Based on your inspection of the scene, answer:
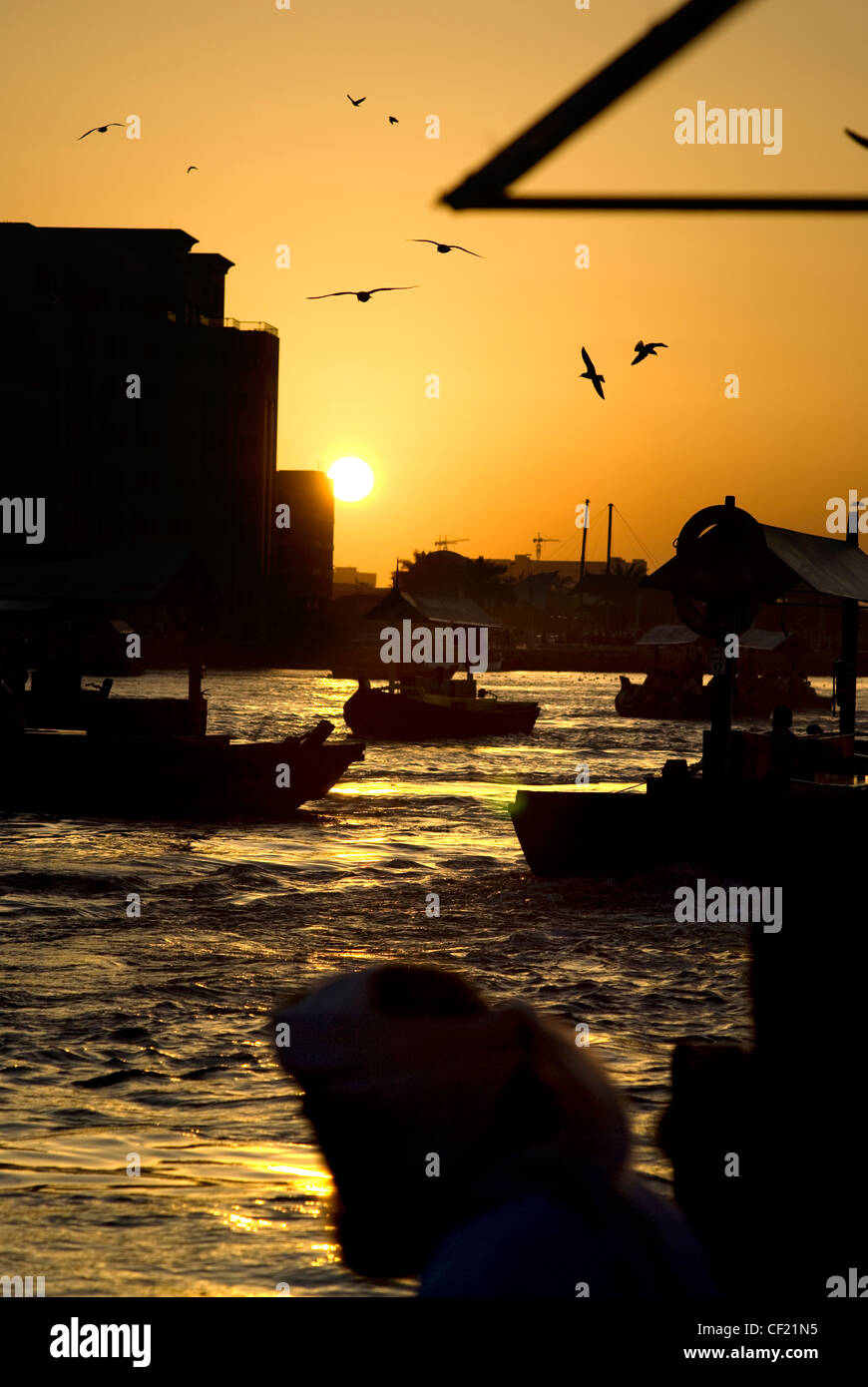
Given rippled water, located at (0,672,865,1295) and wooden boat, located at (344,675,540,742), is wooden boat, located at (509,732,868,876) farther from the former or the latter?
wooden boat, located at (344,675,540,742)

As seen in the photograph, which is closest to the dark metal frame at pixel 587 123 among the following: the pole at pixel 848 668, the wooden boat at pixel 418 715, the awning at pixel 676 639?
the pole at pixel 848 668

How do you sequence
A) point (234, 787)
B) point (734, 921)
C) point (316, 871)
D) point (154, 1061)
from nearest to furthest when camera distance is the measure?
point (154, 1061)
point (734, 921)
point (316, 871)
point (234, 787)

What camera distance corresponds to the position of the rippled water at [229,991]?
17.5 feet

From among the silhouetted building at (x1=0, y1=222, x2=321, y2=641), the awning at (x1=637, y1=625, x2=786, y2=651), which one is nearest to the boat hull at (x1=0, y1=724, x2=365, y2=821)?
the awning at (x1=637, y1=625, x2=786, y2=651)

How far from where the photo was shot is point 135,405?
372 ft

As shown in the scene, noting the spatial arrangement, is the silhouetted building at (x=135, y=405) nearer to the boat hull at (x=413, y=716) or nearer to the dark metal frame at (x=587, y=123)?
the boat hull at (x=413, y=716)

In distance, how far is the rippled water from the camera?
5328 mm

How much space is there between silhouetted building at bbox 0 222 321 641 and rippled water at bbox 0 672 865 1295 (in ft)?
302

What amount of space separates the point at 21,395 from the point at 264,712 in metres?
58.2

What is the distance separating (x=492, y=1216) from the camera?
1769 millimetres
